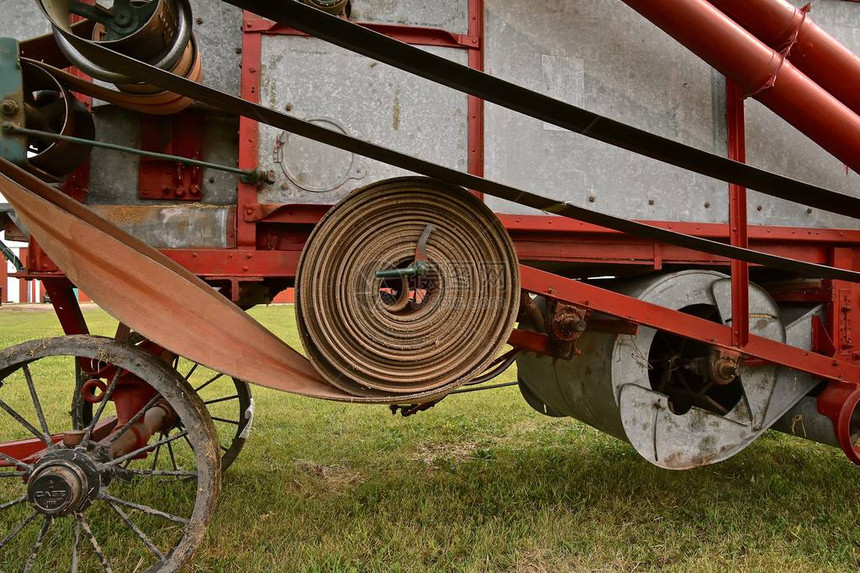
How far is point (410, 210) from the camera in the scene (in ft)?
8.16

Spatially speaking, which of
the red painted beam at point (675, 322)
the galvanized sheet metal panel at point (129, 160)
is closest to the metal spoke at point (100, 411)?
the galvanized sheet metal panel at point (129, 160)

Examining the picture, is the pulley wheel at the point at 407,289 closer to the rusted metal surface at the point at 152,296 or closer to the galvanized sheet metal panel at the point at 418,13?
the rusted metal surface at the point at 152,296

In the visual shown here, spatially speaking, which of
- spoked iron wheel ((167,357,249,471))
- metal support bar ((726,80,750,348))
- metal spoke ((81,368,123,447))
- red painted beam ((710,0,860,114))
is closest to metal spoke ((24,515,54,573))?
metal spoke ((81,368,123,447))

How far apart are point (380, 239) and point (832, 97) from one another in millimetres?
2279

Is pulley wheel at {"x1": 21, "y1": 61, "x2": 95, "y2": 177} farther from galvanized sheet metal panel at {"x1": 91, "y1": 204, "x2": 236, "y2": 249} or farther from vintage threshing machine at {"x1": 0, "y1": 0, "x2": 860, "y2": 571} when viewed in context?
galvanized sheet metal panel at {"x1": 91, "y1": 204, "x2": 236, "y2": 249}

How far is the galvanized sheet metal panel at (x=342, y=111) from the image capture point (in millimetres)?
2705

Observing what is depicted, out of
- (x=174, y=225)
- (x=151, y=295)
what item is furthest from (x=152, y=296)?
(x=174, y=225)

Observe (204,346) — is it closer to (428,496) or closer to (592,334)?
(428,496)

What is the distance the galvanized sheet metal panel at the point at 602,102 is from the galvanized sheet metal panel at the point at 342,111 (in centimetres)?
25

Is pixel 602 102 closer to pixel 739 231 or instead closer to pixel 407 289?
pixel 739 231

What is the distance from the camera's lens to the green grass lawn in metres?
2.79

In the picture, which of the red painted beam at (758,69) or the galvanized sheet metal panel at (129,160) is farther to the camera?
the galvanized sheet metal panel at (129,160)

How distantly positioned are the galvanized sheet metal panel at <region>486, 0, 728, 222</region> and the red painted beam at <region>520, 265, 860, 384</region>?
1.42 ft

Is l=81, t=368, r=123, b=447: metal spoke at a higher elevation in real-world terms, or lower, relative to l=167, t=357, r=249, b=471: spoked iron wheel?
higher
